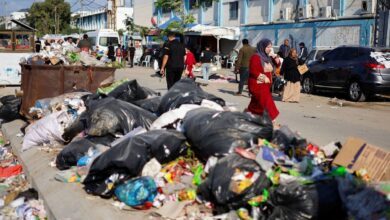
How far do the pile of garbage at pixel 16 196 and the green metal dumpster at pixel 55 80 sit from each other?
1.74 m

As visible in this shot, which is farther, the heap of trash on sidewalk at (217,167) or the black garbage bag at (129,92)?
the black garbage bag at (129,92)

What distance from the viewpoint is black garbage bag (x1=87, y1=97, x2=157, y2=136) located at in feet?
21.8

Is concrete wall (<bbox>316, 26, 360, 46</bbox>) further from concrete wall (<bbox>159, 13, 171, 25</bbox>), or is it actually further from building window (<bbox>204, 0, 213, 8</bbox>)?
concrete wall (<bbox>159, 13, 171, 25</bbox>)

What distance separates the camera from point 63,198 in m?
5.62

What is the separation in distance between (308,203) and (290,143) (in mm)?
1371

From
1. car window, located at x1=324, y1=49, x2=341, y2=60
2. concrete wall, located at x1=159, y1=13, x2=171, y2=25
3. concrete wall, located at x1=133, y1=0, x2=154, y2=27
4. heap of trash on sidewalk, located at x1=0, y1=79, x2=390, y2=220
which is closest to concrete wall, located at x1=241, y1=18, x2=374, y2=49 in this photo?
car window, located at x1=324, y1=49, x2=341, y2=60

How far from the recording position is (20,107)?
10.7 m

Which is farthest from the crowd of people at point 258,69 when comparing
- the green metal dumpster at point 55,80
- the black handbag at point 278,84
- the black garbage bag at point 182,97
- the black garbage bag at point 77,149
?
the black garbage bag at point 77,149

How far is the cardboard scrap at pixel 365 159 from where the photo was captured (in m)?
→ 4.65

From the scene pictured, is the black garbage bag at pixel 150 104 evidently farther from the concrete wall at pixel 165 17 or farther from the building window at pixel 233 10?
the concrete wall at pixel 165 17

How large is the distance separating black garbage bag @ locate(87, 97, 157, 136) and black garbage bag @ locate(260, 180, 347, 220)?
301 centimetres

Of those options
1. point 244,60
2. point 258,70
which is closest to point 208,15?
point 244,60

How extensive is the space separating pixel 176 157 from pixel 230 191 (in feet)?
4.80

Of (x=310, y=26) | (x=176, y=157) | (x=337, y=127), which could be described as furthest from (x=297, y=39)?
(x=176, y=157)
